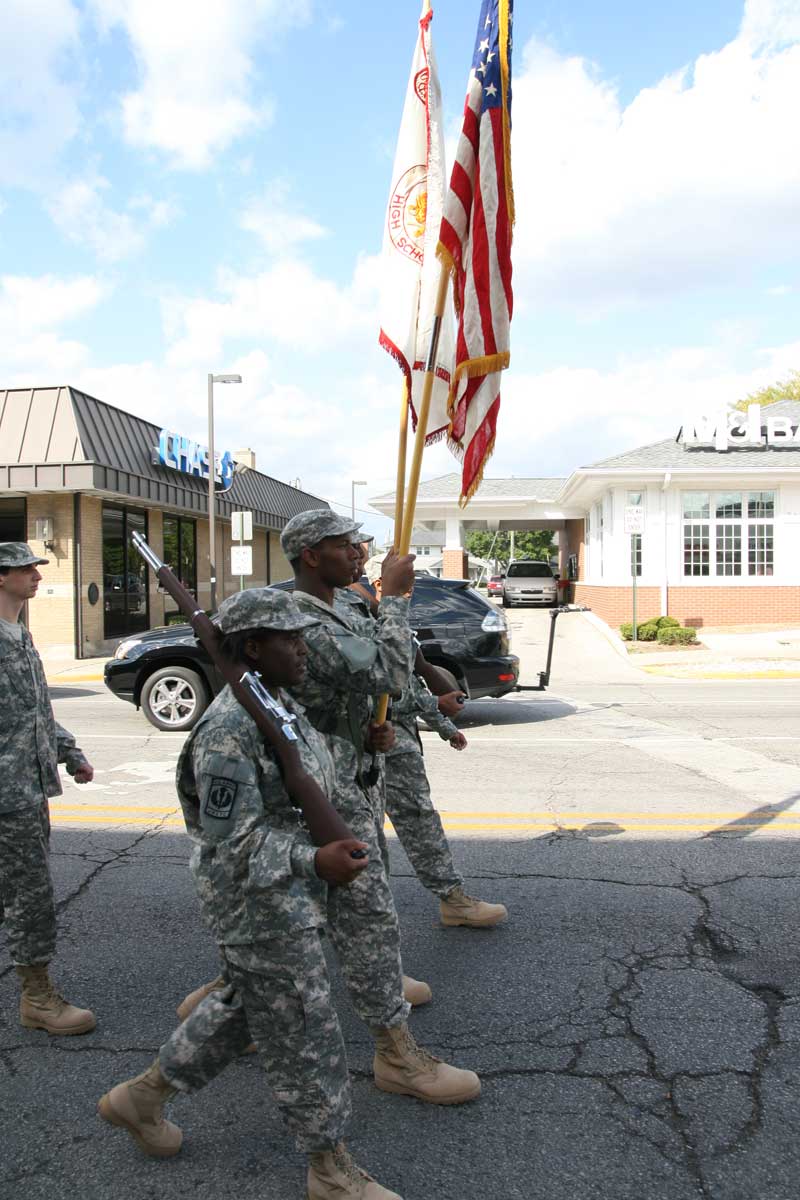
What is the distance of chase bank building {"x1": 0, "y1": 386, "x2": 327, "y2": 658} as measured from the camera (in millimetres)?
17969

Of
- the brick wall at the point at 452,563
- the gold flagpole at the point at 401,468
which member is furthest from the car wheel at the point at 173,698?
the brick wall at the point at 452,563

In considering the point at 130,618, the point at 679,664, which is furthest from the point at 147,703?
the point at 130,618

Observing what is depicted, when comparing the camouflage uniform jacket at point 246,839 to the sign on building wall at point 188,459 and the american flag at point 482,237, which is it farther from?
the sign on building wall at point 188,459

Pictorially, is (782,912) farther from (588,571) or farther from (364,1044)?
(588,571)

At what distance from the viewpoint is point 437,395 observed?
13.6 feet

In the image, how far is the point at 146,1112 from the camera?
2652mm

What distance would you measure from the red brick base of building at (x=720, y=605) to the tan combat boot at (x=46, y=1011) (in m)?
20.4

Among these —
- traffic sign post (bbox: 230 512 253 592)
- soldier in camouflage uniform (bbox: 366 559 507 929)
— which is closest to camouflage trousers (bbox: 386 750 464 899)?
soldier in camouflage uniform (bbox: 366 559 507 929)

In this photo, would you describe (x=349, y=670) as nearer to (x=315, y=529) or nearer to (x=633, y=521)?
(x=315, y=529)

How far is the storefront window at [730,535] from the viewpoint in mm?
22906

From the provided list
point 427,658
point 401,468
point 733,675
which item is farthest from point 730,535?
point 401,468

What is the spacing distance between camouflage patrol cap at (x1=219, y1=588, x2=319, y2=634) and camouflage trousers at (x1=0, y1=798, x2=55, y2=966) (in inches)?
59.0

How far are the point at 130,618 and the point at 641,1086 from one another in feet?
66.0

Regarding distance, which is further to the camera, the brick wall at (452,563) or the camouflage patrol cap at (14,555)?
the brick wall at (452,563)
